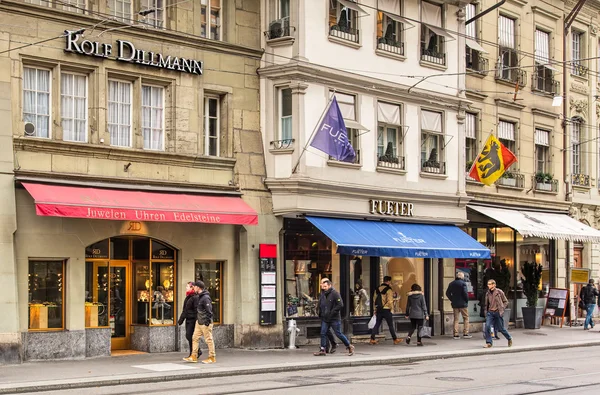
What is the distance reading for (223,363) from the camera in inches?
824

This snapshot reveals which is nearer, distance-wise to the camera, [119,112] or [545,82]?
[119,112]

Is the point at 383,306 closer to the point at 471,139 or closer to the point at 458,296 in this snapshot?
the point at 458,296

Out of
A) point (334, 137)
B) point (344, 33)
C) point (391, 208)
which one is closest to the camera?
point (334, 137)

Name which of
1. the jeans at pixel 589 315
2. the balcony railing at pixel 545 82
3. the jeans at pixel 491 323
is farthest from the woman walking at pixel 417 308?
the balcony railing at pixel 545 82

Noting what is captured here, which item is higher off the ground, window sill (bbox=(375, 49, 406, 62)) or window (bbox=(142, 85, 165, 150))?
window sill (bbox=(375, 49, 406, 62))

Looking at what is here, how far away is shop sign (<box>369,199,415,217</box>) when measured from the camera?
27.5 metres

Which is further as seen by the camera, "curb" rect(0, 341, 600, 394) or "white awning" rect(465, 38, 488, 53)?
"white awning" rect(465, 38, 488, 53)

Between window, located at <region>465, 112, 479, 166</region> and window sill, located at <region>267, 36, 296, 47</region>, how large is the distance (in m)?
9.54

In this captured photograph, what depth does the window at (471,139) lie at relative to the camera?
108ft

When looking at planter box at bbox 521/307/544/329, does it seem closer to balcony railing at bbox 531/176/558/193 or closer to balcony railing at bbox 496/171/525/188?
balcony railing at bbox 496/171/525/188

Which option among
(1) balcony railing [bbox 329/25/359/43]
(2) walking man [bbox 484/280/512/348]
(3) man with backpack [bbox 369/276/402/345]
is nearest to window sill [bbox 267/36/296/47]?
(1) balcony railing [bbox 329/25/359/43]

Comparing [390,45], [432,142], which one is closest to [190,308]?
[390,45]

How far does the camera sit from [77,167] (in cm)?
2164

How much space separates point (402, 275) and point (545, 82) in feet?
36.3
